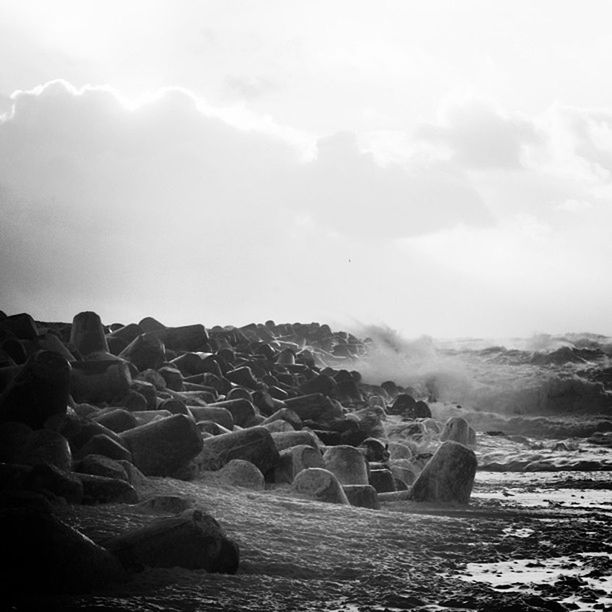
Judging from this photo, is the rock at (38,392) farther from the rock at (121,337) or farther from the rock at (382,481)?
the rock at (121,337)

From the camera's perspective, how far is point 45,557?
2.22 meters

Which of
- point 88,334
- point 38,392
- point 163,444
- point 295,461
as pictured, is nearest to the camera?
point 38,392

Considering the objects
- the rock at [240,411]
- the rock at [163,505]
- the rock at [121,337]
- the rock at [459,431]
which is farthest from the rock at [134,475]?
the rock at [459,431]

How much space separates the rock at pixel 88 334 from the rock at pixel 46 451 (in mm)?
3430

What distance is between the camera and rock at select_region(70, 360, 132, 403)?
5.87 m

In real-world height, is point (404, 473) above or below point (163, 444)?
below

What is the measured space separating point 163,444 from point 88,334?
3151 millimetres

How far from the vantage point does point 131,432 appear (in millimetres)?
4379

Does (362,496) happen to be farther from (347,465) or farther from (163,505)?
(163,505)

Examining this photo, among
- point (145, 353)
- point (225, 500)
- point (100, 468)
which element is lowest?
point (225, 500)

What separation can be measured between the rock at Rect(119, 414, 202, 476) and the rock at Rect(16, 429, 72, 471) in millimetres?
667

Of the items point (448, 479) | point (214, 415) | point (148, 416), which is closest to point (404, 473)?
point (448, 479)

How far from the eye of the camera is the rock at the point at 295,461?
471 cm

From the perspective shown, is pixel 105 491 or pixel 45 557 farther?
pixel 105 491
